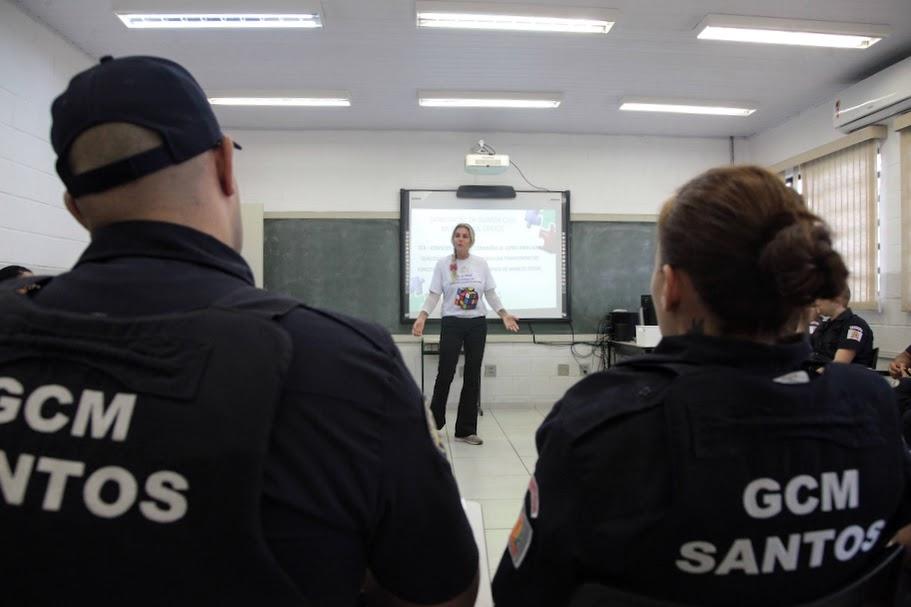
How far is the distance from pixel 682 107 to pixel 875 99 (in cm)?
139

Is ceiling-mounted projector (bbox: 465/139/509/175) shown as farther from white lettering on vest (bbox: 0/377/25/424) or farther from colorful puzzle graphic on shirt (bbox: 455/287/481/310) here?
white lettering on vest (bbox: 0/377/25/424)

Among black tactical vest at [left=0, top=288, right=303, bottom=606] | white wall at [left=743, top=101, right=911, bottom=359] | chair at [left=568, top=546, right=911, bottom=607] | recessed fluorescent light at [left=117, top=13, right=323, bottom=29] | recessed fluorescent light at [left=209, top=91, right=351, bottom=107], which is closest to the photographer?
black tactical vest at [left=0, top=288, right=303, bottom=606]

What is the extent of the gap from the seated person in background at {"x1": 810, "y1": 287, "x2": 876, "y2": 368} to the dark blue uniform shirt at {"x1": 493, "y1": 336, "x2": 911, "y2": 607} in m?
2.93

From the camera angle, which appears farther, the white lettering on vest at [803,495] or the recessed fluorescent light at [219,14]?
the recessed fluorescent light at [219,14]

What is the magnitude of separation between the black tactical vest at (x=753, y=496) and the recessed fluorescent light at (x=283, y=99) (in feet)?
13.9

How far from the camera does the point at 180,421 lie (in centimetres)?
49

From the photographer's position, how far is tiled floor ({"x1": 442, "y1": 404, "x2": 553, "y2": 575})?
7.89ft

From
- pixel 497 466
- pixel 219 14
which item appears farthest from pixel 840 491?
pixel 219 14

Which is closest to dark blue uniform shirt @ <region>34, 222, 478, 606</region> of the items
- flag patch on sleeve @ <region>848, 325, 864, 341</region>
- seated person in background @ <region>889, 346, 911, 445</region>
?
seated person in background @ <region>889, 346, 911, 445</region>

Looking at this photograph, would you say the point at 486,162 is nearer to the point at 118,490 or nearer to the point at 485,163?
the point at 485,163

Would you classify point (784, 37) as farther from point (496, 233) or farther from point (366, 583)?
point (366, 583)

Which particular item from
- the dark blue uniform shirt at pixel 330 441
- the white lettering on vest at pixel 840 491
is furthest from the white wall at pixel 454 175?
the white lettering on vest at pixel 840 491

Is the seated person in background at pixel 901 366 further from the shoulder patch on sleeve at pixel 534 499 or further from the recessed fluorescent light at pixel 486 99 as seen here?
the shoulder patch on sleeve at pixel 534 499

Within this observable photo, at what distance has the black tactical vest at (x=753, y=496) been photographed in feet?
2.03
